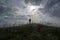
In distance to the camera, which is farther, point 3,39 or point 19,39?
point 3,39

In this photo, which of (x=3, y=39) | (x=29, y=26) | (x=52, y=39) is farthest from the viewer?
(x=29, y=26)

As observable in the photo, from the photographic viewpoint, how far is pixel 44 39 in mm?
84500

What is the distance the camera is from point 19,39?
266 feet

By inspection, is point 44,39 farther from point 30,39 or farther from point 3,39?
point 3,39

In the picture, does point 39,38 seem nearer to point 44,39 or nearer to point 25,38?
point 44,39

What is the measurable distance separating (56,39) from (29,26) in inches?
1829

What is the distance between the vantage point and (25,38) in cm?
8719

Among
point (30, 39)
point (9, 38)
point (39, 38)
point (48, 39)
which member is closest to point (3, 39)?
point (9, 38)

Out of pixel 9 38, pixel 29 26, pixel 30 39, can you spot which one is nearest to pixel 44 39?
pixel 30 39

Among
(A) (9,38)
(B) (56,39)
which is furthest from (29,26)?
(B) (56,39)

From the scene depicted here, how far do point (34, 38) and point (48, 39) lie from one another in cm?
965

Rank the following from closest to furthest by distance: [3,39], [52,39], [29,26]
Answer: [52,39], [3,39], [29,26]

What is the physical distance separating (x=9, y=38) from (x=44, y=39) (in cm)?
2518

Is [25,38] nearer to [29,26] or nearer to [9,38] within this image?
[9,38]
